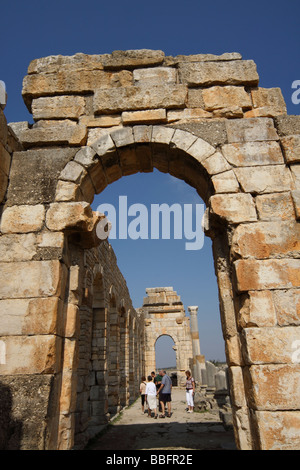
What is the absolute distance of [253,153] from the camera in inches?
168

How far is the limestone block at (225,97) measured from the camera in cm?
475

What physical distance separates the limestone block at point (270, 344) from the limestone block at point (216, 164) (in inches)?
79.9

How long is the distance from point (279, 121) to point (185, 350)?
2149cm

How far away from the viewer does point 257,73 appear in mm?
4898

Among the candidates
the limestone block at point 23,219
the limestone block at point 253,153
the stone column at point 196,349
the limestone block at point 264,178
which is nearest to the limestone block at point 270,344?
the limestone block at point 264,178

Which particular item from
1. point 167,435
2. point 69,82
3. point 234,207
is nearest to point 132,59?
point 69,82

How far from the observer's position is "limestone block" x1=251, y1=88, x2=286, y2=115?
4.68 meters

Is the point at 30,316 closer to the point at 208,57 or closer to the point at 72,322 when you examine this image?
the point at 72,322

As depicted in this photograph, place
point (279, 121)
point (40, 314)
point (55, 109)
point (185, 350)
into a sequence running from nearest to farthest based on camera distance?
1. point (40, 314)
2. point (279, 121)
3. point (55, 109)
4. point (185, 350)

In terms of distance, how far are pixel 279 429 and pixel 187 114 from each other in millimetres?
4069

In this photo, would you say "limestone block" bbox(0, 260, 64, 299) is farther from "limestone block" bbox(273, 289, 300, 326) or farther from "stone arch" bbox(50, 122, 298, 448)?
"limestone block" bbox(273, 289, 300, 326)

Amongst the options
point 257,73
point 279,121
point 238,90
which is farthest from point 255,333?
point 257,73

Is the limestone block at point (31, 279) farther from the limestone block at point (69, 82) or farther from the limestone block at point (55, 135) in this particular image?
the limestone block at point (69, 82)
